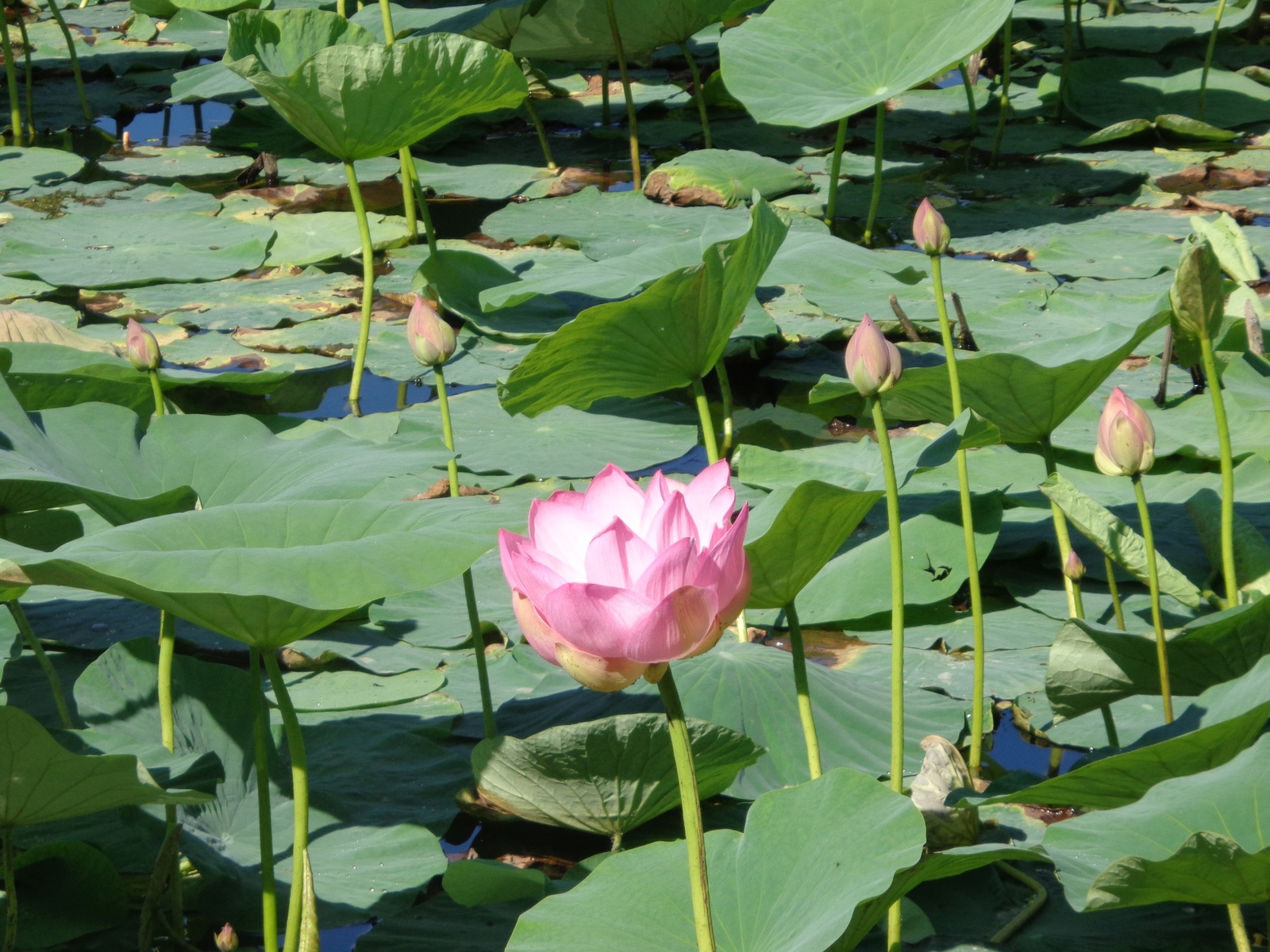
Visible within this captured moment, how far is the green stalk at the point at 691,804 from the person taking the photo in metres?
0.72

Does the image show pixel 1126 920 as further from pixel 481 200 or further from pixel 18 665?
pixel 481 200

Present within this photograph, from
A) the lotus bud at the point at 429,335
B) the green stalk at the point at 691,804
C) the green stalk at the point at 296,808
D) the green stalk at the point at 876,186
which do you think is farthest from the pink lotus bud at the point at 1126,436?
the green stalk at the point at 876,186

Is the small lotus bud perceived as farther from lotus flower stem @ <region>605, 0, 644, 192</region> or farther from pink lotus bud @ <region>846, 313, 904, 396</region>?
lotus flower stem @ <region>605, 0, 644, 192</region>

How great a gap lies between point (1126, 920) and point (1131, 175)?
12.3 feet

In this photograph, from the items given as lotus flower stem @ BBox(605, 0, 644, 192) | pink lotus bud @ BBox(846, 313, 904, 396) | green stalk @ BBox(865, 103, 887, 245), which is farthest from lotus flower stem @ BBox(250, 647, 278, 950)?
lotus flower stem @ BBox(605, 0, 644, 192)

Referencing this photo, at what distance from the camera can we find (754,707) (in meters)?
1.55

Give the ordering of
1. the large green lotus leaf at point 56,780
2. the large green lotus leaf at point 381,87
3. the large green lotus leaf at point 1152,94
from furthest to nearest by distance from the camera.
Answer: the large green lotus leaf at point 1152,94
the large green lotus leaf at point 381,87
the large green lotus leaf at point 56,780

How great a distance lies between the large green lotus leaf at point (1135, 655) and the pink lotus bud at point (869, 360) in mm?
337

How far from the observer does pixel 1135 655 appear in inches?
52.2

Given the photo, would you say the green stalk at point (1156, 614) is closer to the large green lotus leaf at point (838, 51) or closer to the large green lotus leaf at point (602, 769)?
the large green lotus leaf at point (602, 769)

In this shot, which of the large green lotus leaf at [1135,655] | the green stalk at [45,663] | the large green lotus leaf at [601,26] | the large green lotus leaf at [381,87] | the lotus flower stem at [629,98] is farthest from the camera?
the large green lotus leaf at [601,26]

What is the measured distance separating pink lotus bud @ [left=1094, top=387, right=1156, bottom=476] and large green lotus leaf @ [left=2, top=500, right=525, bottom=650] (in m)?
0.64

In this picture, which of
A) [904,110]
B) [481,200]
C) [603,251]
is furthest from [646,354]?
[904,110]

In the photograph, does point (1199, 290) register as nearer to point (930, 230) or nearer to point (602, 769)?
point (930, 230)
